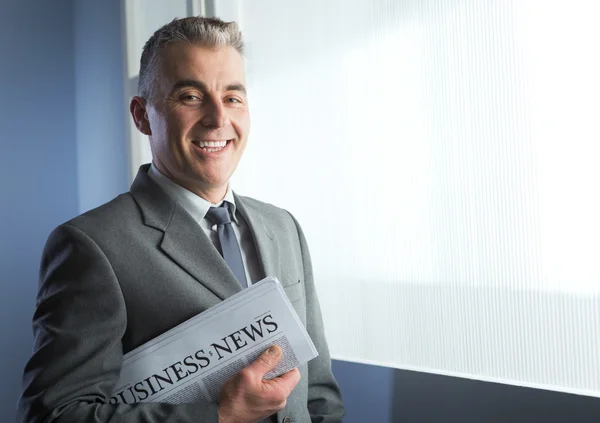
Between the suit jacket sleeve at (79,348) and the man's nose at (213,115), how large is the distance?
297mm

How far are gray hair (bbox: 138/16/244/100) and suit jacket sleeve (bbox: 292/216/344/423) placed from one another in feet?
1.69

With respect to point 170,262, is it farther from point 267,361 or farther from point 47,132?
point 47,132

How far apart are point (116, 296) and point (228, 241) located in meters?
0.25

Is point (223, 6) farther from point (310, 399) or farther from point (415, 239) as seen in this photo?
point (310, 399)

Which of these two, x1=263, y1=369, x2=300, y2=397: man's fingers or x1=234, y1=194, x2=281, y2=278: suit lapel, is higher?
x1=234, y1=194, x2=281, y2=278: suit lapel

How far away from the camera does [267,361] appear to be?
0.97 meters

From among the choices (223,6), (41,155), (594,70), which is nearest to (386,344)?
(594,70)

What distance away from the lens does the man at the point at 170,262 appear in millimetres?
930

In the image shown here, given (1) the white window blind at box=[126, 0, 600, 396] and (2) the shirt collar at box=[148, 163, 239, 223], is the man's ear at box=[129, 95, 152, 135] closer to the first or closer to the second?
(2) the shirt collar at box=[148, 163, 239, 223]

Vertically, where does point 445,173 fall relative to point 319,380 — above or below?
above

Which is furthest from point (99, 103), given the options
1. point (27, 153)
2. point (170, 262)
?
point (170, 262)

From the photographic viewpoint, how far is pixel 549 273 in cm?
126

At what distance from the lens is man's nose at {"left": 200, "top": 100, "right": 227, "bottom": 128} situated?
111 centimetres

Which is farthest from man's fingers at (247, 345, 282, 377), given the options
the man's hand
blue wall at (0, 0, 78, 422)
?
blue wall at (0, 0, 78, 422)
